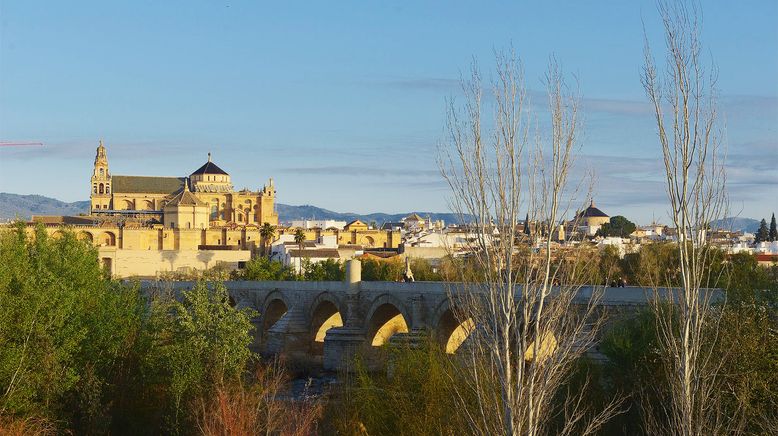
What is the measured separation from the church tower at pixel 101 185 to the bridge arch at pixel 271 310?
62.5 metres

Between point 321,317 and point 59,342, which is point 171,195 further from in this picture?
point 59,342

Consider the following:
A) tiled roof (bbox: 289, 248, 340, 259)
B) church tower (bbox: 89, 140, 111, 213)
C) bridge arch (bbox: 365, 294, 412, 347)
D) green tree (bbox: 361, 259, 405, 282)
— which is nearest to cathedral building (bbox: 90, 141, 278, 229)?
church tower (bbox: 89, 140, 111, 213)

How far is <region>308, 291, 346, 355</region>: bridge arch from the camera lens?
3984cm

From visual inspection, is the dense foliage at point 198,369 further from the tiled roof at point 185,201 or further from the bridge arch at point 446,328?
the tiled roof at point 185,201

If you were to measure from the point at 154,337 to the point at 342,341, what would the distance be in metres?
11.3

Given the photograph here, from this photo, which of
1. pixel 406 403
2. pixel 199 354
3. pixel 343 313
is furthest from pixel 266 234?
pixel 406 403

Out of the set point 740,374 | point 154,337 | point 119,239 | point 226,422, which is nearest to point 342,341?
point 154,337

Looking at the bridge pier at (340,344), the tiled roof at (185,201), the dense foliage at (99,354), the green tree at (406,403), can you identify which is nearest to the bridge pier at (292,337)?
the bridge pier at (340,344)

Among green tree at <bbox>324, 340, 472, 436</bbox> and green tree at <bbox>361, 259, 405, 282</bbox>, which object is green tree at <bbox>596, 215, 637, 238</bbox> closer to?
green tree at <bbox>361, 259, 405, 282</bbox>

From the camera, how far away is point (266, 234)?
85.8 metres

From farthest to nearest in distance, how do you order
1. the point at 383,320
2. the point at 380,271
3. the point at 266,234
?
the point at 266,234
the point at 380,271
the point at 383,320

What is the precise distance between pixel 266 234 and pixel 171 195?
23.2 meters

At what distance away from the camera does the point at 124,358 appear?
963 inches

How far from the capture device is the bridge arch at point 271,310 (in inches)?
1738
